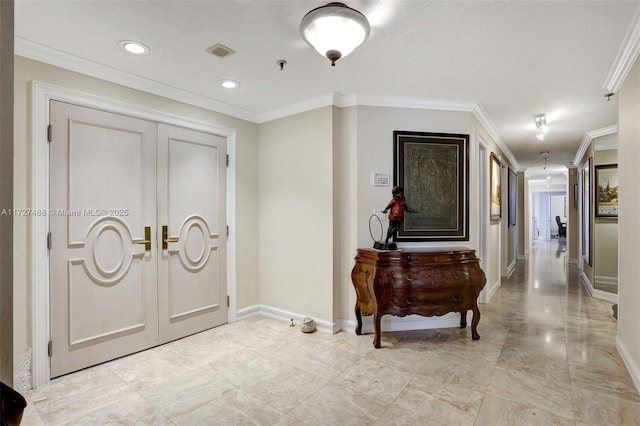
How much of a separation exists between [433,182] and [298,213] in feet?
4.74

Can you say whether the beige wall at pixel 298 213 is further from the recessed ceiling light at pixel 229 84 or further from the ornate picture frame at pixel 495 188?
the ornate picture frame at pixel 495 188

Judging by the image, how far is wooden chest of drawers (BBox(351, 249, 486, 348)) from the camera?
8.96ft

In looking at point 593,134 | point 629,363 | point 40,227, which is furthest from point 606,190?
point 40,227

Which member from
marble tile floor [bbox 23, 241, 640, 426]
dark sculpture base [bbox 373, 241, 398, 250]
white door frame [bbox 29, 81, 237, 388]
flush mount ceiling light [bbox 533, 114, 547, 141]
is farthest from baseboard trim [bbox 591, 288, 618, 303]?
white door frame [bbox 29, 81, 237, 388]

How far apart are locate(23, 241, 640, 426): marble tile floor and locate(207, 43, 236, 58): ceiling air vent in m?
2.35

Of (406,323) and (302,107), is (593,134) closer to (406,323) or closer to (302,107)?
(406,323)

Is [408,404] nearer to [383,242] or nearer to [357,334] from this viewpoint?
[357,334]

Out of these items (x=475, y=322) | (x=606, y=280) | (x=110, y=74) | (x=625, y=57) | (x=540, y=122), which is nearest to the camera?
(x=625, y=57)

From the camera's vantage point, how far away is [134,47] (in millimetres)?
2178

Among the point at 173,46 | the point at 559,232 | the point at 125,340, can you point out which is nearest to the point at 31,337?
the point at 125,340

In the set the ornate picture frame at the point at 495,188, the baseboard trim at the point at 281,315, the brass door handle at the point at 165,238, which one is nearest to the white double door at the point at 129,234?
the brass door handle at the point at 165,238

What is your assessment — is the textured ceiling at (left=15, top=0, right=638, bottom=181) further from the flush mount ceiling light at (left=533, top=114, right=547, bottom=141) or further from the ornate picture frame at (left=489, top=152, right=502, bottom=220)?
the ornate picture frame at (left=489, top=152, right=502, bottom=220)

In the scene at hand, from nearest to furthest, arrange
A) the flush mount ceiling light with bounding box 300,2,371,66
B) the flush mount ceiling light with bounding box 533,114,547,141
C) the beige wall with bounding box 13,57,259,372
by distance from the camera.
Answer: the flush mount ceiling light with bounding box 300,2,371,66 < the beige wall with bounding box 13,57,259,372 < the flush mount ceiling light with bounding box 533,114,547,141

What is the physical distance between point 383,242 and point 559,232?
13658 mm
